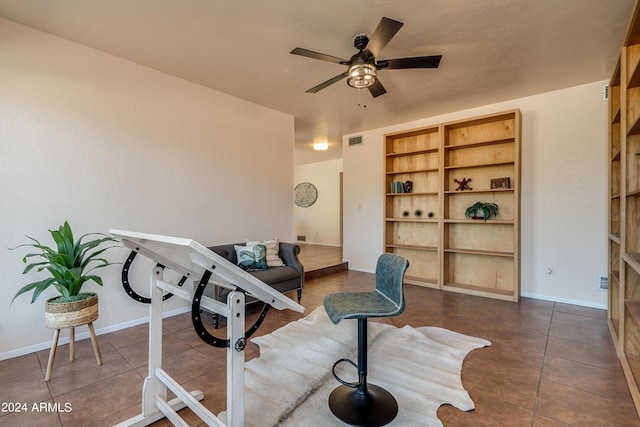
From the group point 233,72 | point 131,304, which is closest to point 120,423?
point 131,304

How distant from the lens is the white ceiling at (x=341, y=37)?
2.16m

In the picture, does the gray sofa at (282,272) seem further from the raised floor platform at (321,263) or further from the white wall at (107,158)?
the raised floor platform at (321,263)

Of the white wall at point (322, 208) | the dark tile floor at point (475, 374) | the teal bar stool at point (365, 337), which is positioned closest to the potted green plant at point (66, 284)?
the dark tile floor at point (475, 374)

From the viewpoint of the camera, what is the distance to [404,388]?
74.9 inches

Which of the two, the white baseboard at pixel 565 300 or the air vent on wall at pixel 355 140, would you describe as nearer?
the white baseboard at pixel 565 300

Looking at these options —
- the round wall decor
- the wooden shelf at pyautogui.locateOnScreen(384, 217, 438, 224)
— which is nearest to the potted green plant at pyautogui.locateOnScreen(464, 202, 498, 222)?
the wooden shelf at pyautogui.locateOnScreen(384, 217, 438, 224)

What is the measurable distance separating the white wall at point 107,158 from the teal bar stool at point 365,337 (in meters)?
2.38

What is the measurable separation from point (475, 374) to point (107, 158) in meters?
3.68

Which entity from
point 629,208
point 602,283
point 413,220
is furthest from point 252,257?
point 602,283

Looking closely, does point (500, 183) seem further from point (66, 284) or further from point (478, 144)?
point (66, 284)

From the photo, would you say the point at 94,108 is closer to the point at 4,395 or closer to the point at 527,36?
the point at 4,395

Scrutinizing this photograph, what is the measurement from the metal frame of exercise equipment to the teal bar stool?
0.47 meters

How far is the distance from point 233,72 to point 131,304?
8.79ft

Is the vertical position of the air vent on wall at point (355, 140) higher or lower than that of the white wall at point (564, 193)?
higher
